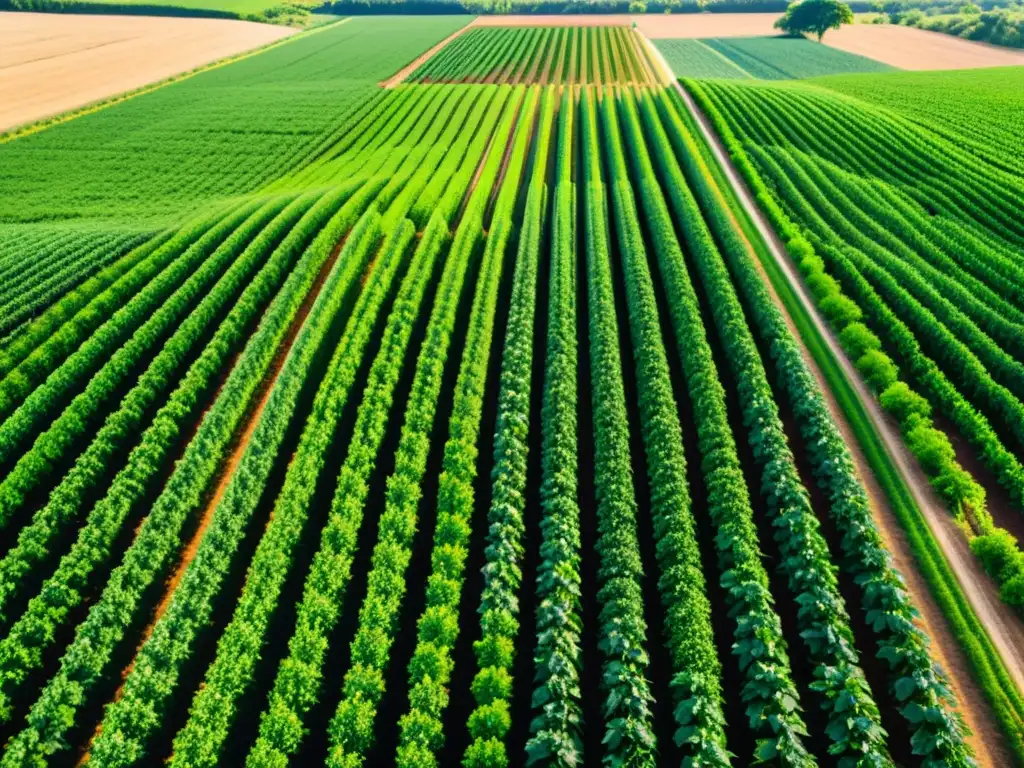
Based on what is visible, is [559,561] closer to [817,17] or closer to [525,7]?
[817,17]

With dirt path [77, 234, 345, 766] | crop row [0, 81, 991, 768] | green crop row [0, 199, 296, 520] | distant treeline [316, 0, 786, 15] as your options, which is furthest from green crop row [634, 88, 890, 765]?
distant treeline [316, 0, 786, 15]

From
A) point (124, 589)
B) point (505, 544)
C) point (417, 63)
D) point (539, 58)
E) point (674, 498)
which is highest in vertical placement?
point (539, 58)

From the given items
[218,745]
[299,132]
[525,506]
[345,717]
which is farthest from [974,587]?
[299,132]

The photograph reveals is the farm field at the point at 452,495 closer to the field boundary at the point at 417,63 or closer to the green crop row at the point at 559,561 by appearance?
the green crop row at the point at 559,561

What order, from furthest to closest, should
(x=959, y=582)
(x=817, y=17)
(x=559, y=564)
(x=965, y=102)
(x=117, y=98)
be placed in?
(x=817, y=17)
(x=117, y=98)
(x=965, y=102)
(x=959, y=582)
(x=559, y=564)

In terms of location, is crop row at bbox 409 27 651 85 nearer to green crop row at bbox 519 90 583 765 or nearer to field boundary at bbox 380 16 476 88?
field boundary at bbox 380 16 476 88

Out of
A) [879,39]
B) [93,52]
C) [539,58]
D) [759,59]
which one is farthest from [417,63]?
[879,39]

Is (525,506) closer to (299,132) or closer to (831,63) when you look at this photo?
(299,132)
